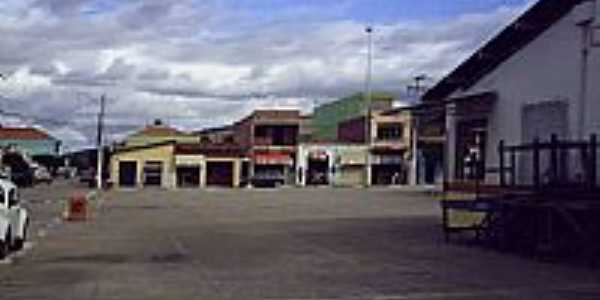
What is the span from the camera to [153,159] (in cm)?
10594

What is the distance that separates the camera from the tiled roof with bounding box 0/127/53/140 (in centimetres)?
15450

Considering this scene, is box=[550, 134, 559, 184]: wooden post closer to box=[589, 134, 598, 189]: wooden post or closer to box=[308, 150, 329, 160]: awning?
box=[589, 134, 598, 189]: wooden post

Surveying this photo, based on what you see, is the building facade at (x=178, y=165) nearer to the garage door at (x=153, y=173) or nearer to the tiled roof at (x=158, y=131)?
the garage door at (x=153, y=173)

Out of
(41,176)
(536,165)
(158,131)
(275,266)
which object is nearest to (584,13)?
(536,165)

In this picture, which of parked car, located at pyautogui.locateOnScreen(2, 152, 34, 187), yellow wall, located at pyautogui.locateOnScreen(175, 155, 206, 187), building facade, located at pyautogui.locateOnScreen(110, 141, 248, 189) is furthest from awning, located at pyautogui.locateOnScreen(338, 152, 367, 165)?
parked car, located at pyautogui.locateOnScreen(2, 152, 34, 187)

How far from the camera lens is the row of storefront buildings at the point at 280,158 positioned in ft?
335

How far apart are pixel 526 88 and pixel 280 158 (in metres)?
76.5

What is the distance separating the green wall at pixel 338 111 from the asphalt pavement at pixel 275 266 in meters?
74.7

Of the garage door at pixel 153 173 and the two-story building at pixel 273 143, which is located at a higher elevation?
the two-story building at pixel 273 143

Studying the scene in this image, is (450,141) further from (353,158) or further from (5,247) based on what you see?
(353,158)

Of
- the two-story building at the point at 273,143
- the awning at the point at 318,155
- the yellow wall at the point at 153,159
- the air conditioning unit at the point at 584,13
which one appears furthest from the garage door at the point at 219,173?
the air conditioning unit at the point at 584,13

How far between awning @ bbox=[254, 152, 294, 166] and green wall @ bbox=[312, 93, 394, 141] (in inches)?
307

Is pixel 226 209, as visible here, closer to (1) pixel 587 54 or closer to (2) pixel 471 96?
(2) pixel 471 96

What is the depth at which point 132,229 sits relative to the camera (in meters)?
33.1
